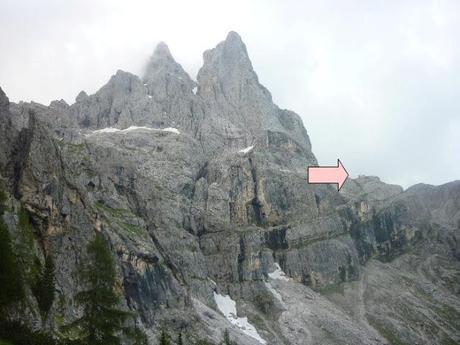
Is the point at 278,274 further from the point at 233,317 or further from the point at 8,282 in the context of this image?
the point at 8,282

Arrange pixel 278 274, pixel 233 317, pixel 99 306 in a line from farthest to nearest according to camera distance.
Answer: pixel 278 274, pixel 233 317, pixel 99 306

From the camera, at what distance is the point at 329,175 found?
68.2 m

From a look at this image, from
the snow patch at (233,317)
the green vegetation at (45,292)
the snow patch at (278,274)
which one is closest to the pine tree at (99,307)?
the green vegetation at (45,292)

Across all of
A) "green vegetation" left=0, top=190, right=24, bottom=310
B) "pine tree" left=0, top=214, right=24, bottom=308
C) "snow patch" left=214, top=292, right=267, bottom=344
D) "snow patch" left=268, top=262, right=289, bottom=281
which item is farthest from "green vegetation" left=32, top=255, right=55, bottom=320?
"snow patch" left=268, top=262, right=289, bottom=281

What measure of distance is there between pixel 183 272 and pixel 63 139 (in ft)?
184

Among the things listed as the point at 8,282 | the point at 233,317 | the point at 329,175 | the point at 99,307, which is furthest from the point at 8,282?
the point at 233,317

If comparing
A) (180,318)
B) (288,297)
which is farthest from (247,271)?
(180,318)

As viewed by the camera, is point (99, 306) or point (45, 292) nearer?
point (99, 306)

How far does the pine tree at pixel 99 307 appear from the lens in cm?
4094

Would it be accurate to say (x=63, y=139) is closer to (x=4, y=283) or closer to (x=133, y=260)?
(x=133, y=260)

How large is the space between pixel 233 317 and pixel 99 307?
390 ft

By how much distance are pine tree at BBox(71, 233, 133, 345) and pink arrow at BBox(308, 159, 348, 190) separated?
3013cm

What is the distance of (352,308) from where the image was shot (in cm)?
18112

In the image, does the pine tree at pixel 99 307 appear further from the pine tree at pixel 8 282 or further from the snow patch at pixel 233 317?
the snow patch at pixel 233 317
